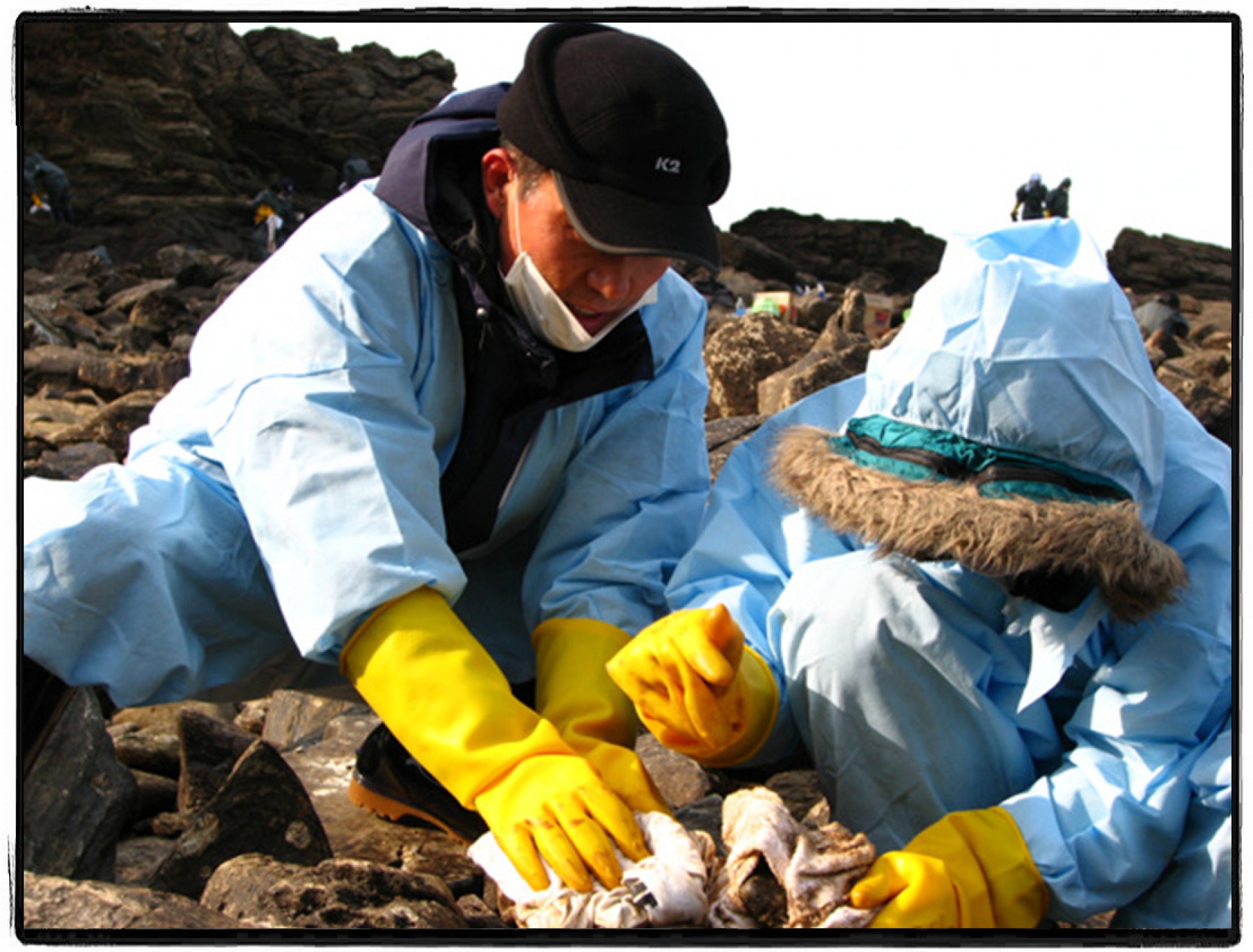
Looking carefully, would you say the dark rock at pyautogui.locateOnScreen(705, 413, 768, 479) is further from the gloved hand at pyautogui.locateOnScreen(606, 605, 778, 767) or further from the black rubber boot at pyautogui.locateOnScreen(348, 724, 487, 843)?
the gloved hand at pyautogui.locateOnScreen(606, 605, 778, 767)

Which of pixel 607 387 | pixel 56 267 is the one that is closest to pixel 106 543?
pixel 607 387

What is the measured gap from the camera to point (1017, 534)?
1.43 m

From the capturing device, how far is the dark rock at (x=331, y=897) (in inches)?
56.6

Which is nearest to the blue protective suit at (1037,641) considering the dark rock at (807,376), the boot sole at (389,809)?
the boot sole at (389,809)

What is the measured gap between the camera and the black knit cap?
1.62 metres

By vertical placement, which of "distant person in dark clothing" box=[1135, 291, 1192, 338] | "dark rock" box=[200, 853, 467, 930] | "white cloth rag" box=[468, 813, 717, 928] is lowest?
"distant person in dark clothing" box=[1135, 291, 1192, 338]

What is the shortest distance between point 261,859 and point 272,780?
338 millimetres

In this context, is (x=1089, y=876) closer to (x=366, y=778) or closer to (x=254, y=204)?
(x=366, y=778)

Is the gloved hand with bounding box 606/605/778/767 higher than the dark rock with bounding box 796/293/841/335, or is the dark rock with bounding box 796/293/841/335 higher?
the gloved hand with bounding box 606/605/778/767

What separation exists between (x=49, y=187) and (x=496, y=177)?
18.5 m

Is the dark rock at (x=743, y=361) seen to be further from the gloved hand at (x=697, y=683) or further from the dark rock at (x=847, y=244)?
the dark rock at (x=847, y=244)

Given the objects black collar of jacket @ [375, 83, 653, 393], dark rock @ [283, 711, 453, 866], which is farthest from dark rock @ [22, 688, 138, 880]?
black collar of jacket @ [375, 83, 653, 393]

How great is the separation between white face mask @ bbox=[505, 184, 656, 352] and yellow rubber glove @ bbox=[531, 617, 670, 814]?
1.36 ft

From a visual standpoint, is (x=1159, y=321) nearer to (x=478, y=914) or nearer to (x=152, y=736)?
(x=152, y=736)
